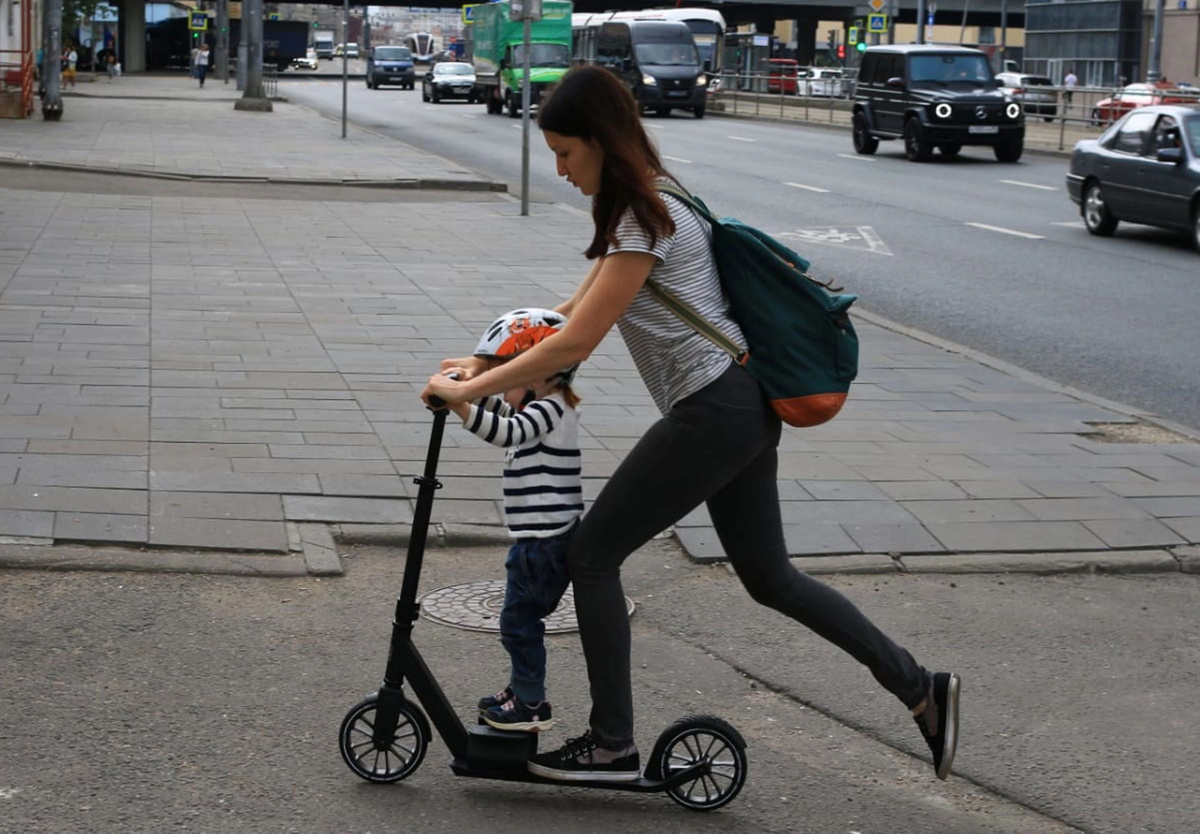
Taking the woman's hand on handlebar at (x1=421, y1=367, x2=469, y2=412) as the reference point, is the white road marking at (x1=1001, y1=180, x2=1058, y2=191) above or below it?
below

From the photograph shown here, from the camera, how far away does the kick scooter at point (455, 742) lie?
394cm

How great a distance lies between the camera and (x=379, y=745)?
401 centimetres

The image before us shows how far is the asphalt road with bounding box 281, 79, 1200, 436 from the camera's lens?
11523 mm

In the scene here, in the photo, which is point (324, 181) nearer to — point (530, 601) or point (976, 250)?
point (976, 250)

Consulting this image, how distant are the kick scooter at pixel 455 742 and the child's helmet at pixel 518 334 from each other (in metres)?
0.21

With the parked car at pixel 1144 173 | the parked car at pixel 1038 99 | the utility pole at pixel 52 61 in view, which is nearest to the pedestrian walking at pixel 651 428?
the parked car at pixel 1144 173

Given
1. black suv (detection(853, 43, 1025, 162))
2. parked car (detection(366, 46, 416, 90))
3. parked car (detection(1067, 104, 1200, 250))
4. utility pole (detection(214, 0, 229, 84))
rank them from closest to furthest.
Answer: parked car (detection(1067, 104, 1200, 250)), black suv (detection(853, 43, 1025, 162)), parked car (detection(366, 46, 416, 90)), utility pole (detection(214, 0, 229, 84))

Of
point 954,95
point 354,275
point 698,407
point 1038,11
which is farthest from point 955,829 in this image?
point 1038,11

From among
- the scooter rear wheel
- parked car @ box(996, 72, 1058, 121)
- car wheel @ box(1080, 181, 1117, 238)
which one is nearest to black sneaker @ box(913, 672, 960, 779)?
the scooter rear wheel

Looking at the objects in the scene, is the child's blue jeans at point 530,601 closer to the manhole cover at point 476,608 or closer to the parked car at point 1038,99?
the manhole cover at point 476,608

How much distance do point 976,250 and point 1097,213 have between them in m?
2.38

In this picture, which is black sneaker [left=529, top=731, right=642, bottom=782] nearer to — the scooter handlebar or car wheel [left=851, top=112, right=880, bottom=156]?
the scooter handlebar

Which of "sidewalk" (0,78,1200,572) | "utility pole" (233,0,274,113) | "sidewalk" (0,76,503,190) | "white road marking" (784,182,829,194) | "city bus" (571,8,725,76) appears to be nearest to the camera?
"sidewalk" (0,78,1200,572)

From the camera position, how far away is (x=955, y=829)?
3.92 m
